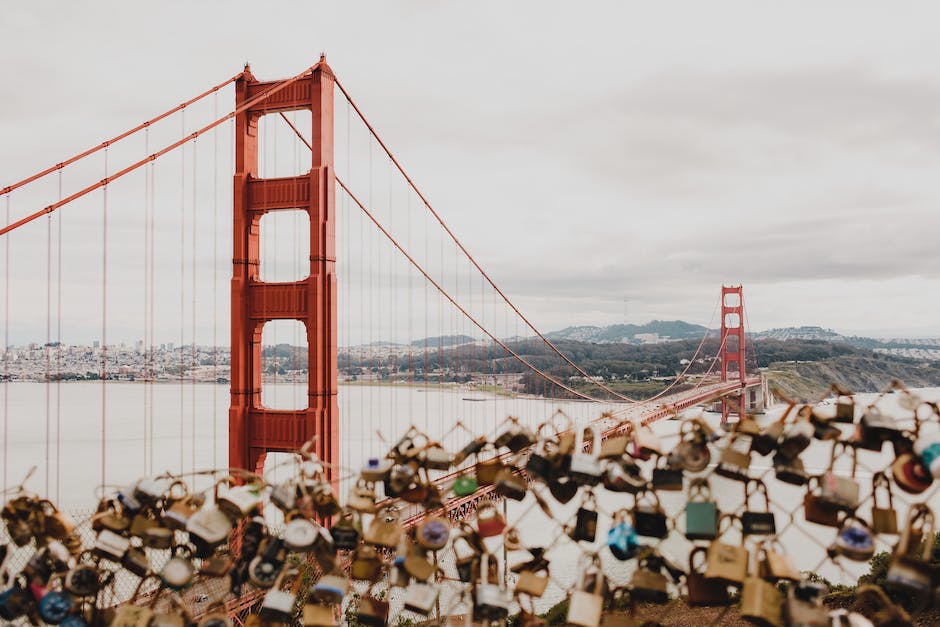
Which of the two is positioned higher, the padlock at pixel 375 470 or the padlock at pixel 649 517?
the padlock at pixel 375 470

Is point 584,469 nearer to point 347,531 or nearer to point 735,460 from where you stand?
point 735,460

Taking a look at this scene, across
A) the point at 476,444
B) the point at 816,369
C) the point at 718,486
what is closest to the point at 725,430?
the point at 718,486

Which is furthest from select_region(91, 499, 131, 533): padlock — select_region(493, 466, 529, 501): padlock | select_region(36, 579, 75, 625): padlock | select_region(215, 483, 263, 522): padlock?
select_region(493, 466, 529, 501): padlock

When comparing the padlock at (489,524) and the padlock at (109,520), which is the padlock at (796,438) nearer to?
the padlock at (489,524)

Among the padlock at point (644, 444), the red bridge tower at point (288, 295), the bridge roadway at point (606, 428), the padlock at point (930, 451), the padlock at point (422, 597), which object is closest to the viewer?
the padlock at point (930, 451)

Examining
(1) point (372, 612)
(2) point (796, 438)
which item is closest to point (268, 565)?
(1) point (372, 612)

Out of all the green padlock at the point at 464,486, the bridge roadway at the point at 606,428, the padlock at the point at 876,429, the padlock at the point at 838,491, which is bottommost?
the bridge roadway at the point at 606,428

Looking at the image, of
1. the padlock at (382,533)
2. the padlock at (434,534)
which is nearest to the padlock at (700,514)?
the padlock at (434,534)
